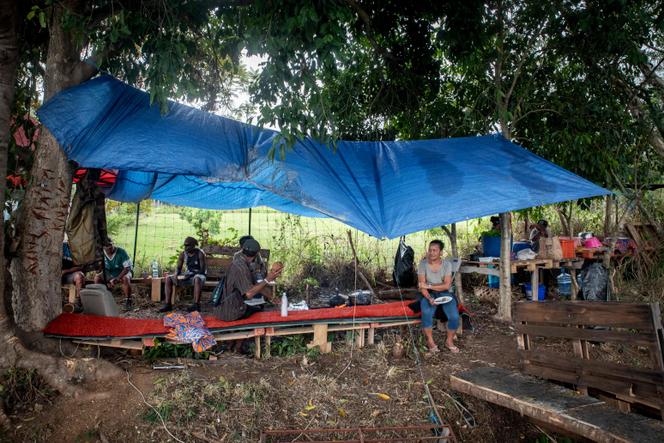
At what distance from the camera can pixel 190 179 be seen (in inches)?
271

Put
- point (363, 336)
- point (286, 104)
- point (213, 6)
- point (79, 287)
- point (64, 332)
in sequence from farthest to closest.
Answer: point (79, 287) → point (363, 336) → point (213, 6) → point (64, 332) → point (286, 104)

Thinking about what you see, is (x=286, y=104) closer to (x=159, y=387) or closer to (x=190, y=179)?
(x=159, y=387)

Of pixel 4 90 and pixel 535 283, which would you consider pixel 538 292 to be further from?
pixel 4 90

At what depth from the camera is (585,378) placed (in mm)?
3586

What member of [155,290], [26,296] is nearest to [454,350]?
[26,296]

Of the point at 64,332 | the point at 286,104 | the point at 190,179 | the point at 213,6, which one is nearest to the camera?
the point at 286,104

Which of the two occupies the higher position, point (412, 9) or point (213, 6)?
point (412, 9)

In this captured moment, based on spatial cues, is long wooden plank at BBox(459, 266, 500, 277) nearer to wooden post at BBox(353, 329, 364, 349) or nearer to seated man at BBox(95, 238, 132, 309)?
wooden post at BBox(353, 329, 364, 349)

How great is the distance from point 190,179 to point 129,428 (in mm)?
4167

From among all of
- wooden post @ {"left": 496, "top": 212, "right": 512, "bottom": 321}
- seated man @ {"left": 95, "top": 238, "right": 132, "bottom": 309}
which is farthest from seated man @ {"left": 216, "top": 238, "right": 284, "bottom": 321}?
wooden post @ {"left": 496, "top": 212, "right": 512, "bottom": 321}

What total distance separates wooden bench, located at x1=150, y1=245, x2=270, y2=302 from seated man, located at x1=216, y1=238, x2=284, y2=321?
2168 millimetres

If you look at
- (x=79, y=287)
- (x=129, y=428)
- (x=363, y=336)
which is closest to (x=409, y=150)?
(x=363, y=336)

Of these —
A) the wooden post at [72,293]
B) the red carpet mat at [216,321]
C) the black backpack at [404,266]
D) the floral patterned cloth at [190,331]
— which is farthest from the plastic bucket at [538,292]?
the wooden post at [72,293]

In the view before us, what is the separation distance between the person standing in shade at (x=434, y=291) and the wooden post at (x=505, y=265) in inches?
48.6
